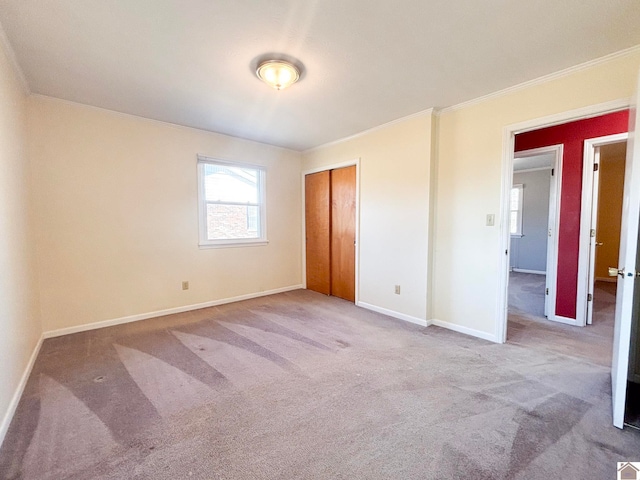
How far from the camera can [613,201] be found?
5.57 metres

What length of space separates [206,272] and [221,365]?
1.88 metres

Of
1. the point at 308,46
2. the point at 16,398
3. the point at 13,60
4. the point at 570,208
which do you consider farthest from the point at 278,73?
the point at 570,208

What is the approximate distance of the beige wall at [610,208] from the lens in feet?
18.0

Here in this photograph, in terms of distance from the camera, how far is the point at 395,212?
3.52m

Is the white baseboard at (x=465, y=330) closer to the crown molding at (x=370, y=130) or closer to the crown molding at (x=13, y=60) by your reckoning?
the crown molding at (x=370, y=130)

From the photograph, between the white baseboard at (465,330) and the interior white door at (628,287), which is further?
the white baseboard at (465,330)

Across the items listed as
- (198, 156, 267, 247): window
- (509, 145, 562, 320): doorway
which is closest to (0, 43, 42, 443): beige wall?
(198, 156, 267, 247): window

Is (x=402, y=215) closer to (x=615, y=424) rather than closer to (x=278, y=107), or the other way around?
(x=278, y=107)

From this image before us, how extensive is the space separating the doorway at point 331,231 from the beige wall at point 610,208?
530 cm

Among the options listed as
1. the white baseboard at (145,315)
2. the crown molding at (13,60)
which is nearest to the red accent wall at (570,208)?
the white baseboard at (145,315)

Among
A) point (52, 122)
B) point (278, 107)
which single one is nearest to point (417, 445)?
point (278, 107)

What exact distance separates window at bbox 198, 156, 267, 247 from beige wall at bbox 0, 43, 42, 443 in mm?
1709

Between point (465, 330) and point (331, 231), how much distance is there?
2.35m

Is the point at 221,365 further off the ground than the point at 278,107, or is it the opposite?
the point at 278,107
